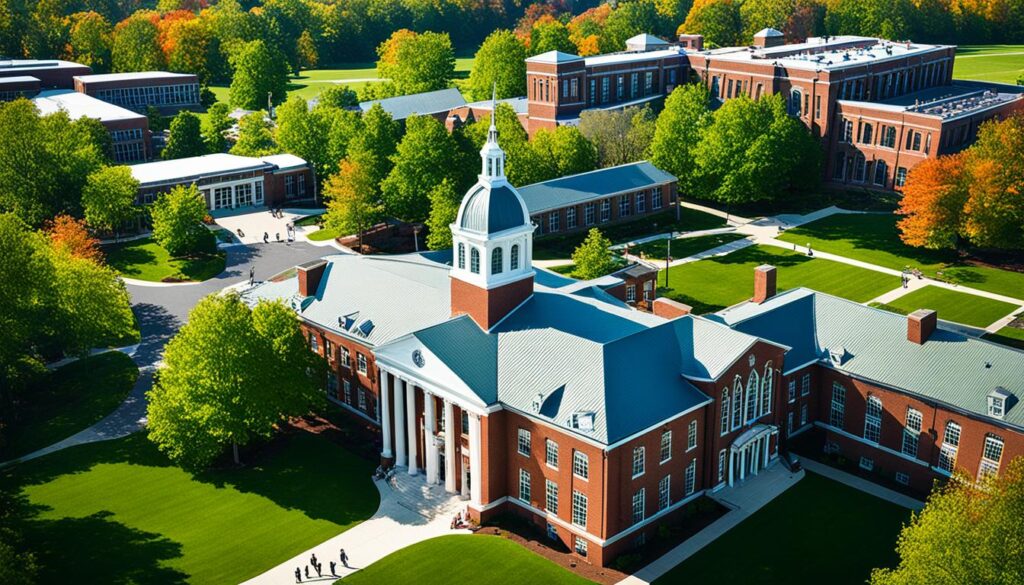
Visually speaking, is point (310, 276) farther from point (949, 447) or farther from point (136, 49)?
point (136, 49)

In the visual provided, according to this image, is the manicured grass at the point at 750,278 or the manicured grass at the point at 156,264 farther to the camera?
the manicured grass at the point at 156,264

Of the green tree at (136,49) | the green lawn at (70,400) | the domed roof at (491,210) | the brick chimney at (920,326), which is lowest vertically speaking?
the green lawn at (70,400)

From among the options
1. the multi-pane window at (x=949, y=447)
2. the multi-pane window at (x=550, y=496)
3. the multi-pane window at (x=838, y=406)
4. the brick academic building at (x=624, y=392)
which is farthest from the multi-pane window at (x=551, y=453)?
the multi-pane window at (x=949, y=447)

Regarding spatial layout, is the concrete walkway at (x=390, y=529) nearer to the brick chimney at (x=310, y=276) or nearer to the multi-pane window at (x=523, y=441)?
the multi-pane window at (x=523, y=441)

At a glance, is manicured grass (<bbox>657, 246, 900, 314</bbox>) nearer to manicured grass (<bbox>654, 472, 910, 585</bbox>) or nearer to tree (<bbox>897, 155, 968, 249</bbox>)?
tree (<bbox>897, 155, 968, 249</bbox>)

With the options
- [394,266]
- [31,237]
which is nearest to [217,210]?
[31,237]

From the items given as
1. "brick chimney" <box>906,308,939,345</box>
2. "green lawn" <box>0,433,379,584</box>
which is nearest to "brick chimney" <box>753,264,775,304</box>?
"brick chimney" <box>906,308,939,345</box>

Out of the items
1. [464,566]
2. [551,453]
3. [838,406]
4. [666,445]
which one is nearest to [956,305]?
[838,406]
